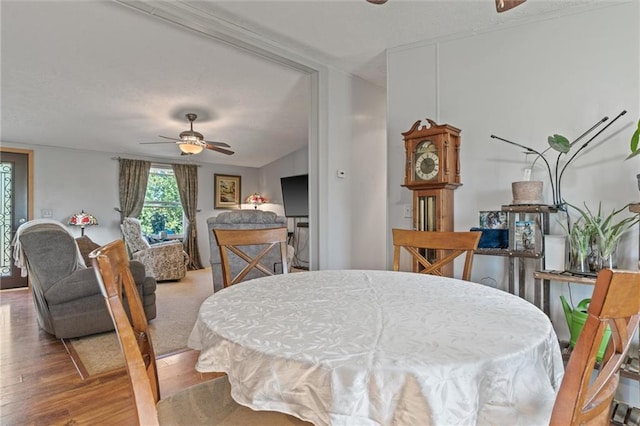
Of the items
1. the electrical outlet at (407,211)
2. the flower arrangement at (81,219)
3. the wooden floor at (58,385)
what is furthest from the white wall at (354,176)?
the flower arrangement at (81,219)

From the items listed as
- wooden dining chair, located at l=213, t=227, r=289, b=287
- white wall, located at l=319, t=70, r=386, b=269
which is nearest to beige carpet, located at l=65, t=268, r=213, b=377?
wooden dining chair, located at l=213, t=227, r=289, b=287

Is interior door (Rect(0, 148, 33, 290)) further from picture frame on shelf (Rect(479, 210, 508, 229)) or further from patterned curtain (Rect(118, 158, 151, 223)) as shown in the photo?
picture frame on shelf (Rect(479, 210, 508, 229))

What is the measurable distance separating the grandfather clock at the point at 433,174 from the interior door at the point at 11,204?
5.64m

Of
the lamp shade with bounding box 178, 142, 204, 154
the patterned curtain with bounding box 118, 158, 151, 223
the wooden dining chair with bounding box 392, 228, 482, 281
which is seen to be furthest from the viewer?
the patterned curtain with bounding box 118, 158, 151, 223

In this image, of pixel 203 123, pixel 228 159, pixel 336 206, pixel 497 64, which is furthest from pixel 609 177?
pixel 228 159

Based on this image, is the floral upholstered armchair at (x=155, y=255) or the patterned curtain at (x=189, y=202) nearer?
the floral upholstered armchair at (x=155, y=255)

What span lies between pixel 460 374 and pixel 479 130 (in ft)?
8.11

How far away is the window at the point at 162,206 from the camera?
6598mm

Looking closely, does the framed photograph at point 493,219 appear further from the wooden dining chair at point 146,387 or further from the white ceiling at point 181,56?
the wooden dining chair at point 146,387

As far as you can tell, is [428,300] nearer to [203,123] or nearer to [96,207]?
[203,123]

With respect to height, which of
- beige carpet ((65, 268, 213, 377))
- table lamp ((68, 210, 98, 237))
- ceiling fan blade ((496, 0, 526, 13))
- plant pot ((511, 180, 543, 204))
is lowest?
beige carpet ((65, 268, 213, 377))

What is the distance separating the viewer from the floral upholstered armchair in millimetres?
5273

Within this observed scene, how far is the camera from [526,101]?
99.8 inches

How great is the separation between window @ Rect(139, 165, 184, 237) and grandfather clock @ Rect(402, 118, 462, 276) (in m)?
5.55
